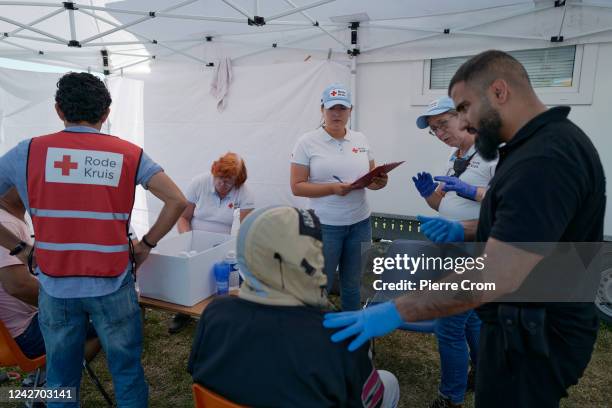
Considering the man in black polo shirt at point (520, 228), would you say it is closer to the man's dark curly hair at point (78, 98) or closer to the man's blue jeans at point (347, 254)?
the man's dark curly hair at point (78, 98)

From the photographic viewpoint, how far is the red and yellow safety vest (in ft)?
5.04

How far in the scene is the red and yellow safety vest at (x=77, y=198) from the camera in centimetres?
154

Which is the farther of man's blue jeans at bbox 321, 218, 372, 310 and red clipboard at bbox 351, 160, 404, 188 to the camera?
man's blue jeans at bbox 321, 218, 372, 310

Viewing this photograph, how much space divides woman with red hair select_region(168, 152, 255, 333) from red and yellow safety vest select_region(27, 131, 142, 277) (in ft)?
4.59

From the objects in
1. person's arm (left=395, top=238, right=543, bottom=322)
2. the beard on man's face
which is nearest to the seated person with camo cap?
person's arm (left=395, top=238, right=543, bottom=322)

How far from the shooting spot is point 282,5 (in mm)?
3518

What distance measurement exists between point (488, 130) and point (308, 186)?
1.58 m

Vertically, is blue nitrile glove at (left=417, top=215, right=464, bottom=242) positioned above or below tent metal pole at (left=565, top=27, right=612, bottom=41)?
below

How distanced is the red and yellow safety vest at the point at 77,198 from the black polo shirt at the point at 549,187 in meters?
1.37

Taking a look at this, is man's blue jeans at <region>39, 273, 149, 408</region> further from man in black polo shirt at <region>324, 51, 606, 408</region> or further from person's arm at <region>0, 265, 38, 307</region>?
man in black polo shirt at <region>324, 51, 606, 408</region>

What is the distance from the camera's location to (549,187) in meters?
0.97

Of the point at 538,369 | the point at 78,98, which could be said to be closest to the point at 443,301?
the point at 538,369

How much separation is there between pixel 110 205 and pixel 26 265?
0.66 m

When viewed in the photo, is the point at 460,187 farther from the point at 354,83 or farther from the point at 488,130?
the point at 354,83
